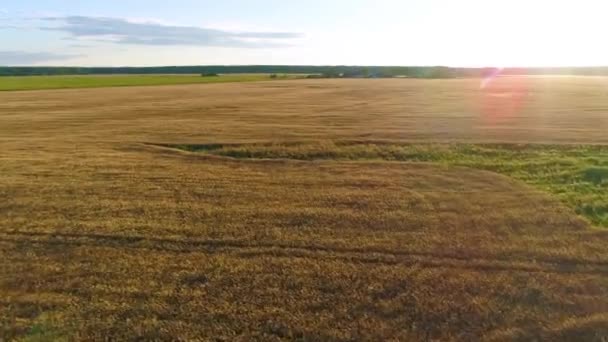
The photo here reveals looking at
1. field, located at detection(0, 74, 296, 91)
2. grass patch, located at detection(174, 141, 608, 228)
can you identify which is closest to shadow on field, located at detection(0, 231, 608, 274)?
grass patch, located at detection(174, 141, 608, 228)

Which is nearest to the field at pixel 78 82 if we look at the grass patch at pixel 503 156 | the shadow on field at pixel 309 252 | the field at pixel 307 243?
the grass patch at pixel 503 156

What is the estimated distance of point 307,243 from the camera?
33.4ft

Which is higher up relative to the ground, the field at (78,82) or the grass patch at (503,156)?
the field at (78,82)

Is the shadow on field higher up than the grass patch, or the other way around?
the grass patch

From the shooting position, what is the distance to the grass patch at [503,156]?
15023 mm

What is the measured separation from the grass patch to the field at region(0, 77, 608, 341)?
11 cm

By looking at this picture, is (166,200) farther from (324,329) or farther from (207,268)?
(324,329)

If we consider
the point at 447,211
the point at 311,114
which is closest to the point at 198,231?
the point at 447,211

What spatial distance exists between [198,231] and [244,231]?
0.91m

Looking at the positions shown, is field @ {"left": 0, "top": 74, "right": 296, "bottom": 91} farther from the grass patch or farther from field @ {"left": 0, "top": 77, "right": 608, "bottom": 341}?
field @ {"left": 0, "top": 77, "right": 608, "bottom": 341}

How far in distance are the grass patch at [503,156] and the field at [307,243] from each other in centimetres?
11

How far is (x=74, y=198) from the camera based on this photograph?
13.7 metres

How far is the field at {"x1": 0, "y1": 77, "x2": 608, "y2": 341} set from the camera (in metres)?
7.21

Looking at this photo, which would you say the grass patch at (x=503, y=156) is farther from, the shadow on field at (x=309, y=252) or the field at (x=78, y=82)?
the field at (x=78, y=82)
